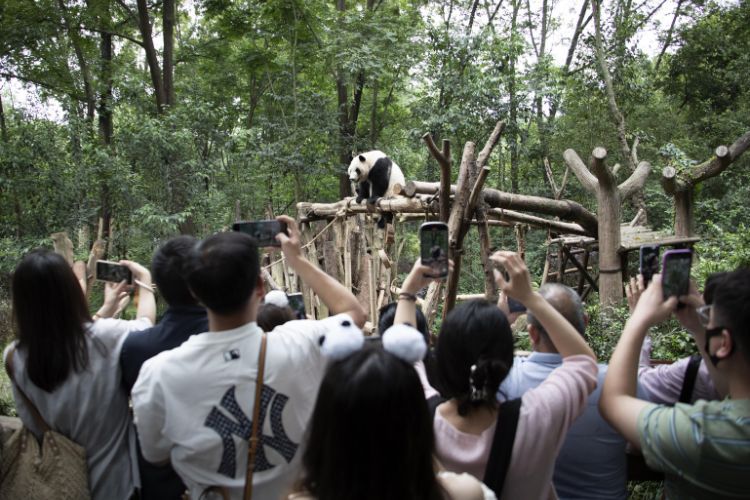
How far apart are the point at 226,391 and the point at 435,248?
802 millimetres

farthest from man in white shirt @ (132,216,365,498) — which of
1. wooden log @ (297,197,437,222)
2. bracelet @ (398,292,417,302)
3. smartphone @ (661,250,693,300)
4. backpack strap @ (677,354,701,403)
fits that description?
wooden log @ (297,197,437,222)

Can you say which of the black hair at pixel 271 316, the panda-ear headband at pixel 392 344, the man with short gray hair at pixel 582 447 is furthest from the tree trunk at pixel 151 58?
the panda-ear headband at pixel 392 344

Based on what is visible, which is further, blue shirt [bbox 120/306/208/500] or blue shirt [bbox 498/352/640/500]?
blue shirt [bbox 120/306/208/500]

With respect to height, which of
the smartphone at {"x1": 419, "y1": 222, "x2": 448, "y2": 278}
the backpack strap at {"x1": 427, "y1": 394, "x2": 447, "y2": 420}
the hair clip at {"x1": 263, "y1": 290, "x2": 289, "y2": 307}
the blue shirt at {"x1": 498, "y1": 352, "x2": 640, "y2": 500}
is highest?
the smartphone at {"x1": 419, "y1": 222, "x2": 448, "y2": 278}

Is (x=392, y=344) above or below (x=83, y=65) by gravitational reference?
below

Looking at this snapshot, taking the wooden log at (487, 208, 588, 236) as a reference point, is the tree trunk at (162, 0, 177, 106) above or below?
above

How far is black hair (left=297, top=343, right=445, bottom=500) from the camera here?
99 cm

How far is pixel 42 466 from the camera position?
1.72 m

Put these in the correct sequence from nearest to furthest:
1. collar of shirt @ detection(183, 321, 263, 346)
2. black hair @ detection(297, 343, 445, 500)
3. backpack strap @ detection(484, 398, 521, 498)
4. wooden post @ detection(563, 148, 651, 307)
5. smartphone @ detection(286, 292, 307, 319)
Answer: black hair @ detection(297, 343, 445, 500) → backpack strap @ detection(484, 398, 521, 498) → collar of shirt @ detection(183, 321, 263, 346) → smartphone @ detection(286, 292, 307, 319) → wooden post @ detection(563, 148, 651, 307)

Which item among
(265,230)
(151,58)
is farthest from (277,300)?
(151,58)

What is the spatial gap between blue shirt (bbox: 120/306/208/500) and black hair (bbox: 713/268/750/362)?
5.07 ft

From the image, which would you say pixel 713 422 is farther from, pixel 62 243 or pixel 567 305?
pixel 62 243

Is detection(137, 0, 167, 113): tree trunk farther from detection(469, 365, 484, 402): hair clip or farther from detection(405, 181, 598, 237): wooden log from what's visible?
detection(469, 365, 484, 402): hair clip

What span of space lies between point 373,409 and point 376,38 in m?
11.2
